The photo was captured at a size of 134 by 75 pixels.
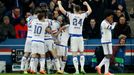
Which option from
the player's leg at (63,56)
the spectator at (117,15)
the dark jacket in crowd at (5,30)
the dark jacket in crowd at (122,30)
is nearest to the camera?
the player's leg at (63,56)

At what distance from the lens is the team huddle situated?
24234 mm

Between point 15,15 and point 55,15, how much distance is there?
101 inches

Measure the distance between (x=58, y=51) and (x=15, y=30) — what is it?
2.64 m

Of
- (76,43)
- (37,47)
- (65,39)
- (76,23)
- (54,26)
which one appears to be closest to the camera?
(37,47)

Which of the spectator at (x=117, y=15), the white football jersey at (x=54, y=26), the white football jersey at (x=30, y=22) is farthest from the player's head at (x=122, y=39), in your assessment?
the white football jersey at (x=30, y=22)

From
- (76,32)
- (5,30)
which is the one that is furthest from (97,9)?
(5,30)

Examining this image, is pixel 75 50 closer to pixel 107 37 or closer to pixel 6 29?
pixel 107 37

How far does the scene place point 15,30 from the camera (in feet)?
89.6

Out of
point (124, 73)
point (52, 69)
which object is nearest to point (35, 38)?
point (52, 69)

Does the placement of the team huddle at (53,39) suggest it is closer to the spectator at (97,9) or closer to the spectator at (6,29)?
the spectator at (6,29)

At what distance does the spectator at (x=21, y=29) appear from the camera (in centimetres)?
2722

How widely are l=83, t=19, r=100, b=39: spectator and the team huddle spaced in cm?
182

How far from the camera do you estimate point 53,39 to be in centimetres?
2570

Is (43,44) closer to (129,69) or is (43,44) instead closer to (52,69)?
(52,69)
